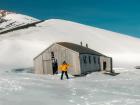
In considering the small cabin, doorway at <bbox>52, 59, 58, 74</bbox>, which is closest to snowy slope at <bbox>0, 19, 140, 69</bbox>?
the small cabin

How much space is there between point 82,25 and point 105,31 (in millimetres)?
8517

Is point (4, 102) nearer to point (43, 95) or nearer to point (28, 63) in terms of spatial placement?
point (43, 95)

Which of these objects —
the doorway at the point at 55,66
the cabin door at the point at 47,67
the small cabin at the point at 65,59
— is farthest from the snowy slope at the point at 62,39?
the doorway at the point at 55,66

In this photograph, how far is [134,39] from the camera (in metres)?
133

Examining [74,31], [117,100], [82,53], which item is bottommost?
[117,100]

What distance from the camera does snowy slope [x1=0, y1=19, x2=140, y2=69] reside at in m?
95.1

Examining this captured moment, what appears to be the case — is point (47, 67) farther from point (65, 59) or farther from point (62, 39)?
point (62, 39)

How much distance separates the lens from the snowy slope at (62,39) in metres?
95.1

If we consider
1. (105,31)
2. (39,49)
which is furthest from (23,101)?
(105,31)

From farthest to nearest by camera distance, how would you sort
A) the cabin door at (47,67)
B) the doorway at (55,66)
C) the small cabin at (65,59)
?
the cabin door at (47,67)
the doorway at (55,66)
the small cabin at (65,59)

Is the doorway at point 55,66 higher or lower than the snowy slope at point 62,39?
lower

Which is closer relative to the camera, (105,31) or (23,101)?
(23,101)

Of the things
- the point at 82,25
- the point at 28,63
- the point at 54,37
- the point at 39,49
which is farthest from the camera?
the point at 82,25

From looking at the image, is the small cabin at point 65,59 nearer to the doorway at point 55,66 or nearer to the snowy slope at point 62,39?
the doorway at point 55,66
